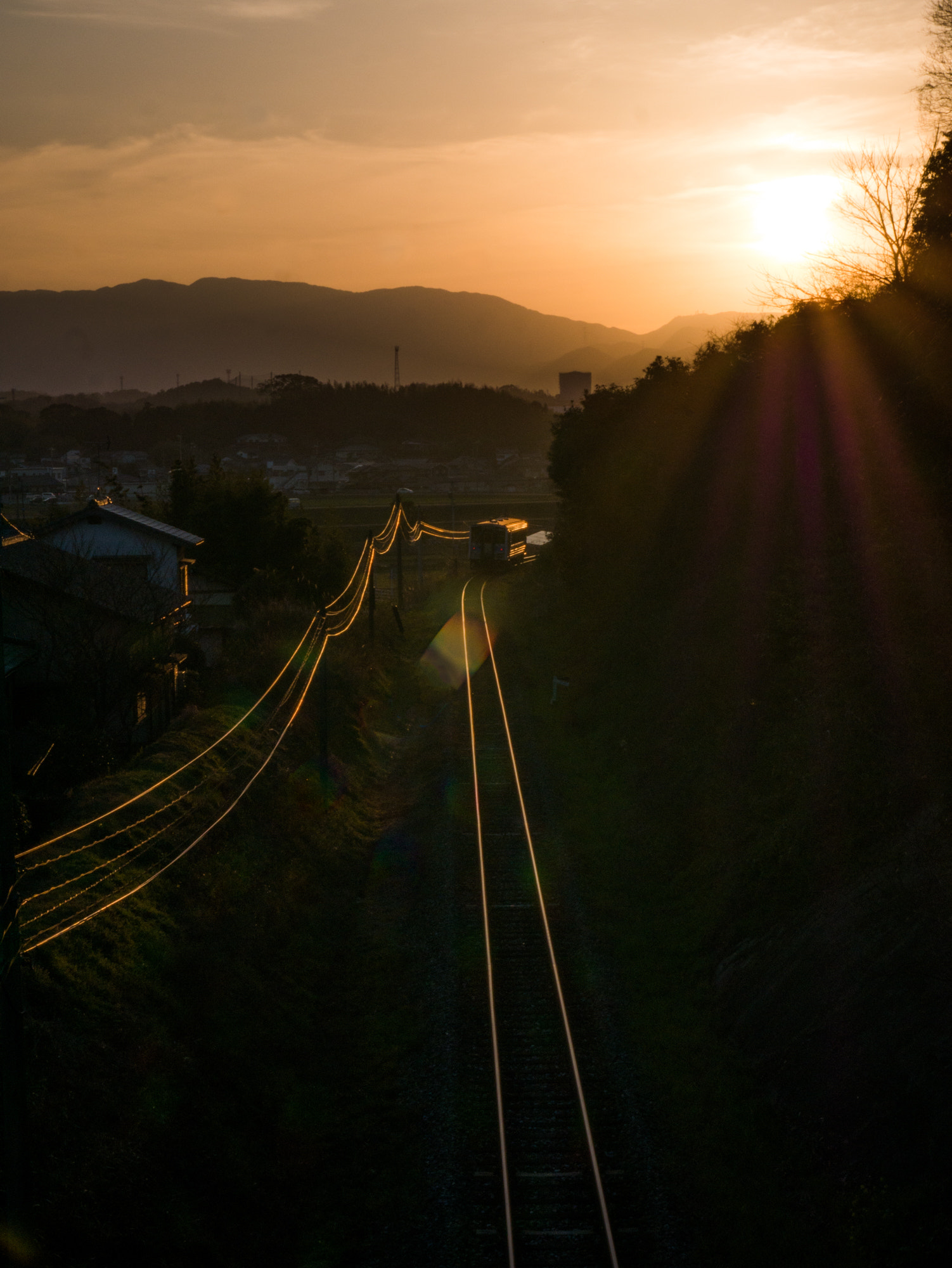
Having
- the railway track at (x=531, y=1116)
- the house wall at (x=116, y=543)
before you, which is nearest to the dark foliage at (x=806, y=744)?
the railway track at (x=531, y=1116)

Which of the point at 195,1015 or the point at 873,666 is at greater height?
the point at 873,666

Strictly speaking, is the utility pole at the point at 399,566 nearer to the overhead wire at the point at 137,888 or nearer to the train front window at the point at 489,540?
the train front window at the point at 489,540

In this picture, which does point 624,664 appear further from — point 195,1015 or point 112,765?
point 195,1015

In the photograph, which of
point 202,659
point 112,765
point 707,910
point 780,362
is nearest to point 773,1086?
point 707,910

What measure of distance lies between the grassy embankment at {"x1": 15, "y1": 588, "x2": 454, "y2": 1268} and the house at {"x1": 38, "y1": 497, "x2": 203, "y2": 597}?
1739cm

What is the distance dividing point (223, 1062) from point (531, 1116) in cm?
309

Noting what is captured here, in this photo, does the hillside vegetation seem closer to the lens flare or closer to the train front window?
the lens flare

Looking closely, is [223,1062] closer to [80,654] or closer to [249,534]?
[80,654]

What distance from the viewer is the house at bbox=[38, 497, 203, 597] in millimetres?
31078

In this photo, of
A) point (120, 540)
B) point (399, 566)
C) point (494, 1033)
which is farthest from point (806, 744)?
point (399, 566)

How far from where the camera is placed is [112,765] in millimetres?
20172

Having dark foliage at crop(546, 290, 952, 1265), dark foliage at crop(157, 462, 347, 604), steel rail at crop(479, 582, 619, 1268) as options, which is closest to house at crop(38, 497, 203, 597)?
dark foliage at crop(157, 462, 347, 604)

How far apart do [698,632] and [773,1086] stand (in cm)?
1192

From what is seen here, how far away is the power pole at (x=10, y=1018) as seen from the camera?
6.00 m
